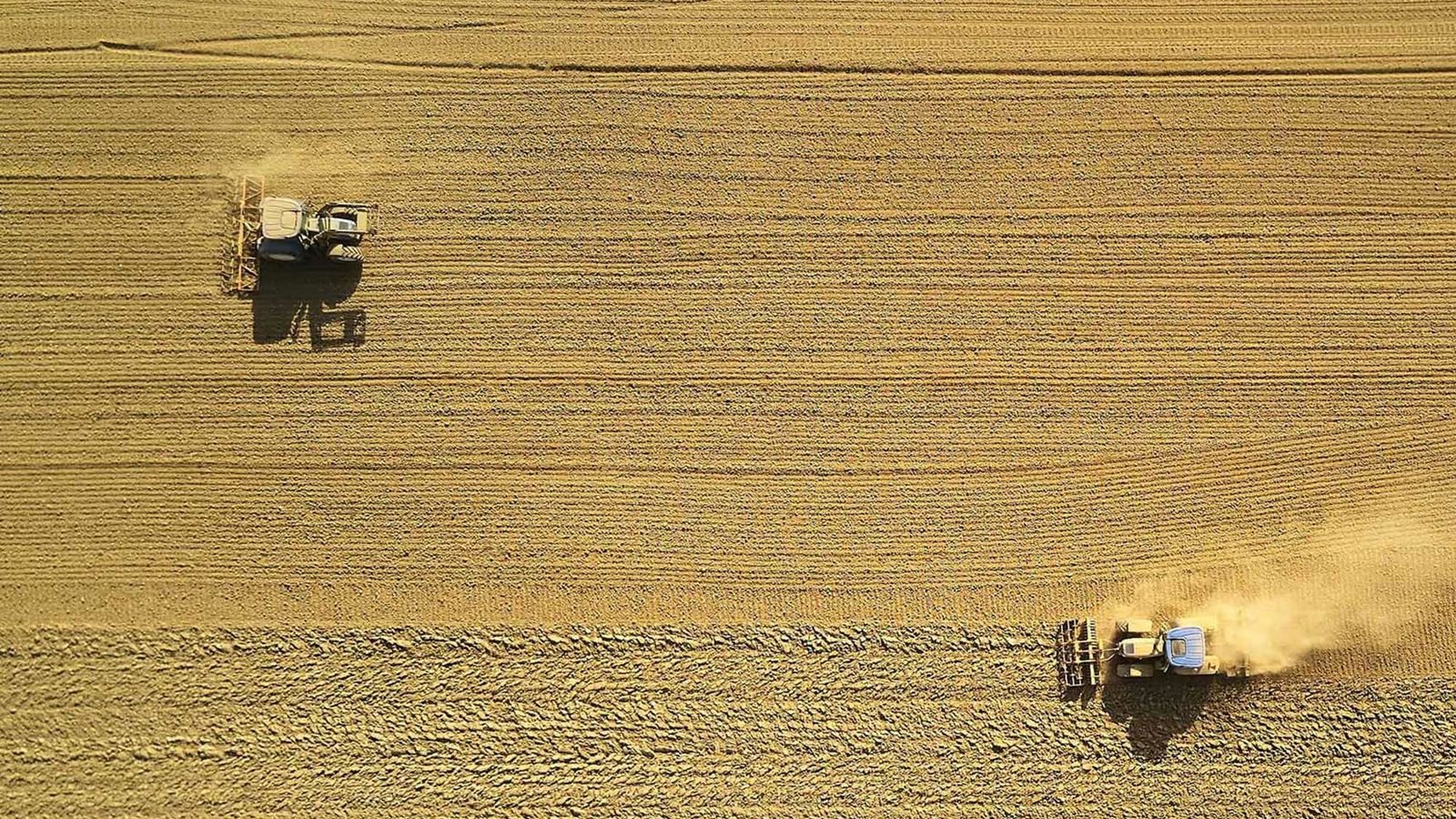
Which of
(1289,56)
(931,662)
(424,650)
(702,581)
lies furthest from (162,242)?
(1289,56)

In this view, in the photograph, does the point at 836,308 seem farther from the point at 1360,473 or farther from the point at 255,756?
the point at 255,756

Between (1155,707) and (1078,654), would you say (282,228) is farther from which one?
(1155,707)

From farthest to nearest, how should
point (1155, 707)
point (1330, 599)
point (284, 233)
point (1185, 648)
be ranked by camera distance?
point (1330, 599) < point (1155, 707) < point (284, 233) < point (1185, 648)

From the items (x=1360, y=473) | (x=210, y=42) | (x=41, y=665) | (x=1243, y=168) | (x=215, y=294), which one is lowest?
(x=41, y=665)

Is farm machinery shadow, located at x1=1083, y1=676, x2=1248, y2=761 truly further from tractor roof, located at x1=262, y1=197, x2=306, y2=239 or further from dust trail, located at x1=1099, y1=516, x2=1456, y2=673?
tractor roof, located at x1=262, y1=197, x2=306, y2=239

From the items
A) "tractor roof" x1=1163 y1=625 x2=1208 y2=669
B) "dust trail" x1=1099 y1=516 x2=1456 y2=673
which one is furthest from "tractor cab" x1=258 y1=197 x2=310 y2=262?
"tractor roof" x1=1163 y1=625 x2=1208 y2=669

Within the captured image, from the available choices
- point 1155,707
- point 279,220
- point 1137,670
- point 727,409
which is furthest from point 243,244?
point 1155,707
